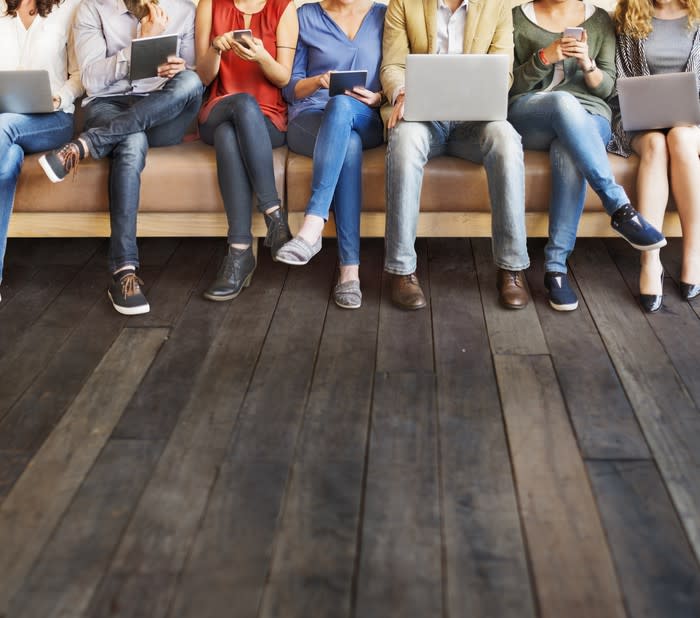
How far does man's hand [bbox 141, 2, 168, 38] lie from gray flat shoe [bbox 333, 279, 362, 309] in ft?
3.57

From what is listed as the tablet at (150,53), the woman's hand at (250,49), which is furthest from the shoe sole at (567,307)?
the tablet at (150,53)

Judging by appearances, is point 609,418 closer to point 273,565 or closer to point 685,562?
point 685,562

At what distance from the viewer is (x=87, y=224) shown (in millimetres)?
2834

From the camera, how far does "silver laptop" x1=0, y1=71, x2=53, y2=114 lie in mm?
2738

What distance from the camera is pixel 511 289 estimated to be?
105 inches

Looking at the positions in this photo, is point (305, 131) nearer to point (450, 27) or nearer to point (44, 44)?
point (450, 27)

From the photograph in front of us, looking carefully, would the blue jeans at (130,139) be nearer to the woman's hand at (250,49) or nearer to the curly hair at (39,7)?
the woman's hand at (250,49)

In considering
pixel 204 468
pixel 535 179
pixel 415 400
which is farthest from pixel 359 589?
pixel 535 179

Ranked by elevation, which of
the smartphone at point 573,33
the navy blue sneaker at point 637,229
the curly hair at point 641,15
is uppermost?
the curly hair at point 641,15

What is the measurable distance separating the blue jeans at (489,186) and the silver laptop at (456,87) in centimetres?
7

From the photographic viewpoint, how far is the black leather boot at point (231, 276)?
2719mm

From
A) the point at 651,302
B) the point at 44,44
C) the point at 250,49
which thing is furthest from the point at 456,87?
the point at 44,44

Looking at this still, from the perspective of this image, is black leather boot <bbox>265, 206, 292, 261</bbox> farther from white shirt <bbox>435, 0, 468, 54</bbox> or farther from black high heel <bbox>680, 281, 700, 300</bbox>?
black high heel <bbox>680, 281, 700, 300</bbox>

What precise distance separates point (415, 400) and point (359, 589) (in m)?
0.70
